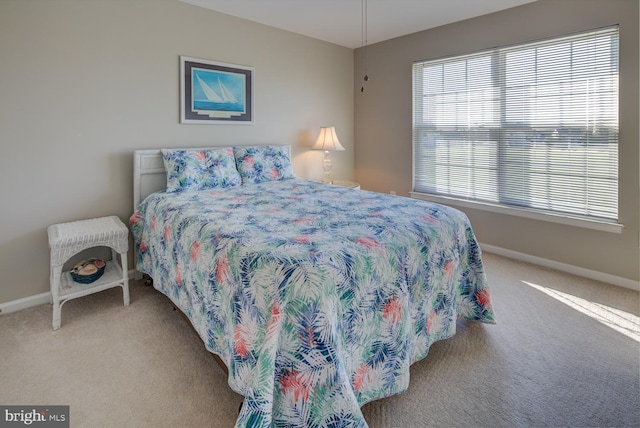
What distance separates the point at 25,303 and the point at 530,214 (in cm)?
429

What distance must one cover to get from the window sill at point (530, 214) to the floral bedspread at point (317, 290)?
1559 millimetres

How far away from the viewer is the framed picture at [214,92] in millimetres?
3246

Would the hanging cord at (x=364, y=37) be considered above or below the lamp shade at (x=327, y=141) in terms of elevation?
above

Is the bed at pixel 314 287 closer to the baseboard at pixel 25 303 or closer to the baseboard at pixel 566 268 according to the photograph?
the baseboard at pixel 25 303

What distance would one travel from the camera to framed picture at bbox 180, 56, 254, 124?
325 centimetres

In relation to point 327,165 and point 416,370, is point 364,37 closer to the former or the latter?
point 327,165

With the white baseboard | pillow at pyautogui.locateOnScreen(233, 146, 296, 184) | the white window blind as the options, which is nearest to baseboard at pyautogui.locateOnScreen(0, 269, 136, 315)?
the white baseboard

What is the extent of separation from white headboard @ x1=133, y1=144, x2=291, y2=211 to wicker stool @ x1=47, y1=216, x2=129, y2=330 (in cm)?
29

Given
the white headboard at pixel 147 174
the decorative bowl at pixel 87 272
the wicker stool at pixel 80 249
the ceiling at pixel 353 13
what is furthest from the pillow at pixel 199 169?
the ceiling at pixel 353 13

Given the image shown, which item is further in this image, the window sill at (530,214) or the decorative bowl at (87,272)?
the window sill at (530,214)

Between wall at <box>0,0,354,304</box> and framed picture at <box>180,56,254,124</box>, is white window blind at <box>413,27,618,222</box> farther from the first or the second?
wall at <box>0,0,354,304</box>

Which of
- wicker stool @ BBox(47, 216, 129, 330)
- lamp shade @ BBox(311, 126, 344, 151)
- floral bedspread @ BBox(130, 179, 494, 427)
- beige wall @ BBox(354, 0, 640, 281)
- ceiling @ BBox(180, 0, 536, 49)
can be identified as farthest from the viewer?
lamp shade @ BBox(311, 126, 344, 151)

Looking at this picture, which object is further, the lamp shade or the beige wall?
the lamp shade

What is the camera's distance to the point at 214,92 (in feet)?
11.2
